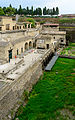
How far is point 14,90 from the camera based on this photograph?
38.8 ft

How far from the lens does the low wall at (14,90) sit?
32.9 ft

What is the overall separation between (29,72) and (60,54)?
15.3 m

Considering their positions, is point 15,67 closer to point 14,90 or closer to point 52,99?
point 14,90

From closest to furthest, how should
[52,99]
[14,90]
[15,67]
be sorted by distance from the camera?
[14,90]
[52,99]
[15,67]

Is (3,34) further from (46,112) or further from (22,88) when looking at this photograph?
(46,112)

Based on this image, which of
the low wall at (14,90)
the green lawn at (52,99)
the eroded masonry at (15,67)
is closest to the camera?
the low wall at (14,90)

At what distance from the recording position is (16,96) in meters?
12.2

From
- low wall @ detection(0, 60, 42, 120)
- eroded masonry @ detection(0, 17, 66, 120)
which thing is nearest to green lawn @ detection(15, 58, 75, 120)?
low wall @ detection(0, 60, 42, 120)

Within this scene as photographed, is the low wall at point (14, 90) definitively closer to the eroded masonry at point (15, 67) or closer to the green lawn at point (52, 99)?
the eroded masonry at point (15, 67)

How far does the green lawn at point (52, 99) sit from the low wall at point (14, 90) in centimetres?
92

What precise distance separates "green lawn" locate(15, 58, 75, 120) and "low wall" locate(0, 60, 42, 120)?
0.92 meters

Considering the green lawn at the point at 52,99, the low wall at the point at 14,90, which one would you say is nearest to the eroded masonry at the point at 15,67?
the low wall at the point at 14,90

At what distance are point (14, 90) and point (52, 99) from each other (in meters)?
4.21

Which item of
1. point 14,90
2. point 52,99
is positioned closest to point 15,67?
point 14,90
